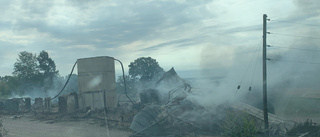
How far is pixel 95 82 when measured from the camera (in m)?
26.3

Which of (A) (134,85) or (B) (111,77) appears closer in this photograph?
(B) (111,77)

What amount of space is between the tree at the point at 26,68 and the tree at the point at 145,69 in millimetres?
21146

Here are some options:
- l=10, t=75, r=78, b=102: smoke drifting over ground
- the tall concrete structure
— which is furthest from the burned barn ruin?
l=10, t=75, r=78, b=102: smoke drifting over ground

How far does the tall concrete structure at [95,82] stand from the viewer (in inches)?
1030

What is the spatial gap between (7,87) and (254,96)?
173 feet

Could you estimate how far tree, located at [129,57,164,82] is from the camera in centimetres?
5975

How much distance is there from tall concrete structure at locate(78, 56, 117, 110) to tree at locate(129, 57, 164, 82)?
32167 mm

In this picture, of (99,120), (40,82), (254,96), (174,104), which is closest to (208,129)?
(174,104)

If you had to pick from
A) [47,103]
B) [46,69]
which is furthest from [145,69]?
[47,103]

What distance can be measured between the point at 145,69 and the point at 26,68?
85.0ft

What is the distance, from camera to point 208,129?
17.3m

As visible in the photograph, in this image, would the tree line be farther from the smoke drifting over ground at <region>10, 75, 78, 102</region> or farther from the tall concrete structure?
the tall concrete structure

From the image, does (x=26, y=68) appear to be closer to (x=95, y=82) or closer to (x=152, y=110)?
(x=95, y=82)

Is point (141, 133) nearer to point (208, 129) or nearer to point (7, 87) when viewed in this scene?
point (208, 129)
